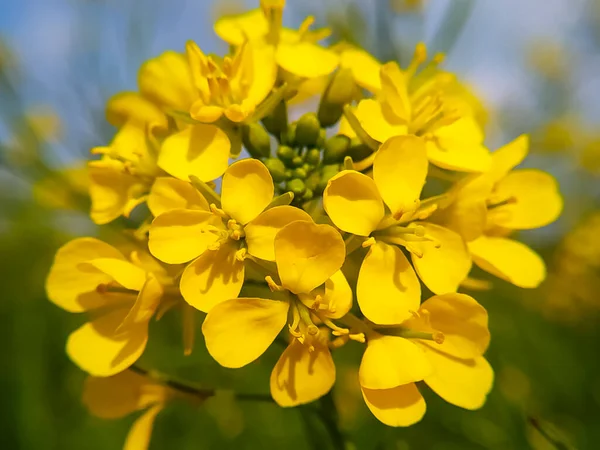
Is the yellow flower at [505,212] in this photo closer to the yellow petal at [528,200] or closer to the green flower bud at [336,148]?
the yellow petal at [528,200]

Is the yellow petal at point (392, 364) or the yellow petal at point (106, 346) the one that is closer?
the yellow petal at point (392, 364)

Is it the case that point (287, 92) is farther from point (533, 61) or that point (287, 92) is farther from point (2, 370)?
point (533, 61)

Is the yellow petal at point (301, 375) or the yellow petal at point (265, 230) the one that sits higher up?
the yellow petal at point (265, 230)

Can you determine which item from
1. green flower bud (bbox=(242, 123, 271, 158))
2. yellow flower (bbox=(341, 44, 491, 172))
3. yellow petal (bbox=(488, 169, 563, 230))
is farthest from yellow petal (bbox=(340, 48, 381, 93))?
yellow petal (bbox=(488, 169, 563, 230))

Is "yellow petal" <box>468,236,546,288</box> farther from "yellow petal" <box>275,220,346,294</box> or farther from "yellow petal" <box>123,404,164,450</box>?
"yellow petal" <box>123,404,164,450</box>

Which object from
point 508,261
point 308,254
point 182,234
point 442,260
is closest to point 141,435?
point 182,234

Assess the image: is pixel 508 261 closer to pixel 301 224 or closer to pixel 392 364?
pixel 392 364

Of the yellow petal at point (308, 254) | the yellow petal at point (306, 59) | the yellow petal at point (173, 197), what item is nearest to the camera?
the yellow petal at point (308, 254)

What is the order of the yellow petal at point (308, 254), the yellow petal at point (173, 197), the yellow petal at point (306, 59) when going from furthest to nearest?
the yellow petal at point (306, 59) < the yellow petal at point (173, 197) < the yellow petal at point (308, 254)

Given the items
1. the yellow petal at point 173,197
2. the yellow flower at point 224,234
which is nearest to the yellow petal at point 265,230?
the yellow flower at point 224,234
